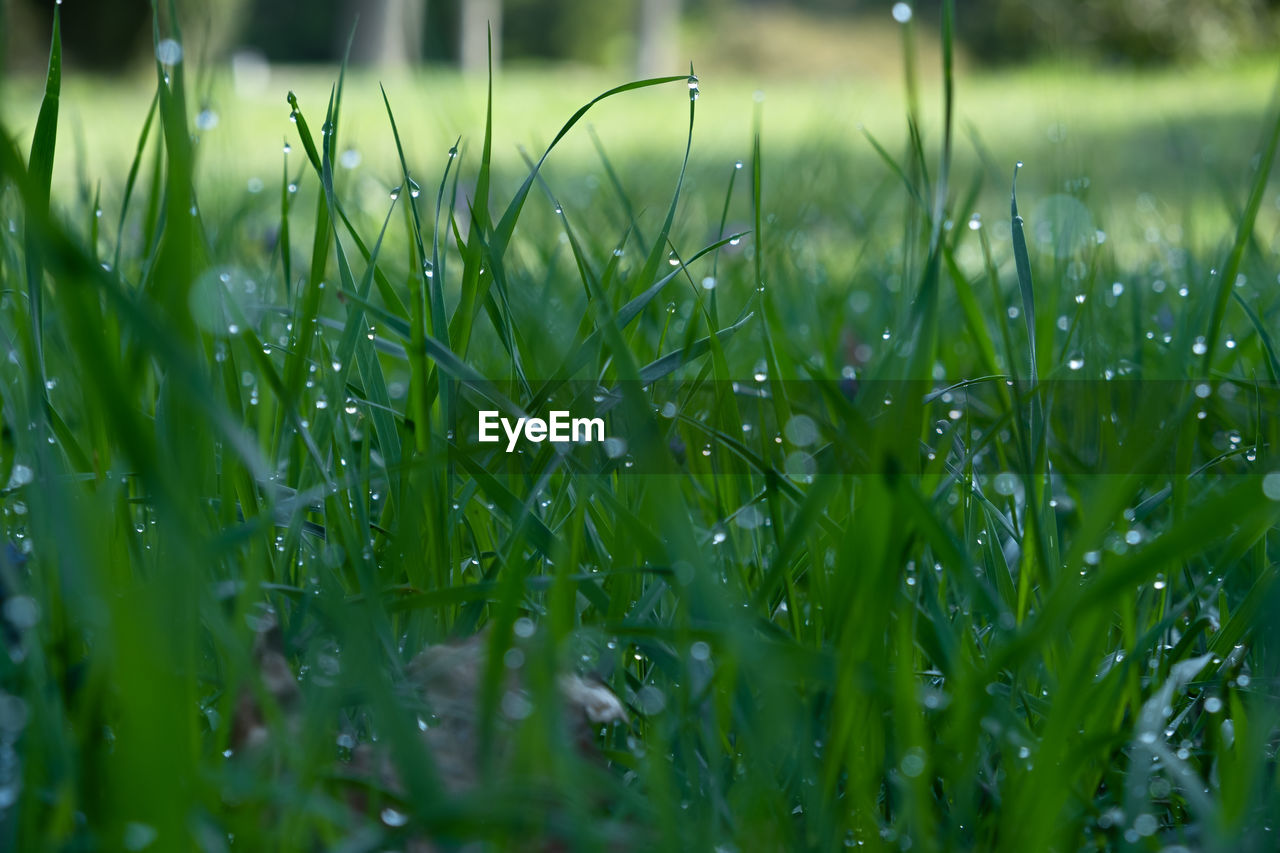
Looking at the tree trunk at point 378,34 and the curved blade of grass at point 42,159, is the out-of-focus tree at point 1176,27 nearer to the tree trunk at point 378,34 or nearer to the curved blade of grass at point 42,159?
the tree trunk at point 378,34

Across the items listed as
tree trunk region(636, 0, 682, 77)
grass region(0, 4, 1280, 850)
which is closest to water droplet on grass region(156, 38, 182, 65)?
grass region(0, 4, 1280, 850)

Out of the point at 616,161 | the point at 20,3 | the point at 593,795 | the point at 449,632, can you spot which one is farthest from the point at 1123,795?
the point at 20,3

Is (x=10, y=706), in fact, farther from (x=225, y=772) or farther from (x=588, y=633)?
(x=588, y=633)
